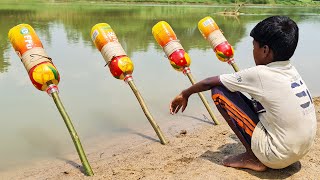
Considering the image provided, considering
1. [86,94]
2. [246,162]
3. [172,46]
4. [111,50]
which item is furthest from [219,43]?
[246,162]

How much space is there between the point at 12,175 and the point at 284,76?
2902mm

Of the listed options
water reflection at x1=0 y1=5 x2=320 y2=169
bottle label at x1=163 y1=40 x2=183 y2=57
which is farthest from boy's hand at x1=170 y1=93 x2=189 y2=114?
bottle label at x1=163 y1=40 x2=183 y2=57

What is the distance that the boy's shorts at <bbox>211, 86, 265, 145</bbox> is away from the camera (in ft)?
9.52

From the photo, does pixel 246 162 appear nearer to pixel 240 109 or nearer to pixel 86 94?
pixel 240 109

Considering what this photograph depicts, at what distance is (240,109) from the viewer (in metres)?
2.91

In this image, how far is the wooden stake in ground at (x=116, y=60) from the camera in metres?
4.42

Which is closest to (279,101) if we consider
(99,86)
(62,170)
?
(62,170)

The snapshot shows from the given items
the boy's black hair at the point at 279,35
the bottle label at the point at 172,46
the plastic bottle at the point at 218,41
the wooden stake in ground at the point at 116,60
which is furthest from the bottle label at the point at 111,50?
the boy's black hair at the point at 279,35

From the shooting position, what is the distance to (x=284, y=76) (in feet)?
8.79

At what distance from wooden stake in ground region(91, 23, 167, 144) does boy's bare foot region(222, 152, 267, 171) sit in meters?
1.36

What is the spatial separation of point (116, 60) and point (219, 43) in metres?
2.13

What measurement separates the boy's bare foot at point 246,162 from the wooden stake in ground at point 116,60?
4.47 feet

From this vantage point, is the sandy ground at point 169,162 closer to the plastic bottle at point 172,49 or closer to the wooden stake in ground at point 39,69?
the wooden stake in ground at point 39,69

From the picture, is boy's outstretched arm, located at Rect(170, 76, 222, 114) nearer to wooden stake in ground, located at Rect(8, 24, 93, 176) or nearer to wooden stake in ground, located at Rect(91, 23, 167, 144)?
wooden stake in ground, located at Rect(8, 24, 93, 176)
